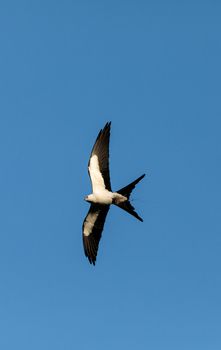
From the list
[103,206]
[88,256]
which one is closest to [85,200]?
[103,206]

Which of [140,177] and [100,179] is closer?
[140,177]

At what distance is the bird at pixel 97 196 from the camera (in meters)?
17.7

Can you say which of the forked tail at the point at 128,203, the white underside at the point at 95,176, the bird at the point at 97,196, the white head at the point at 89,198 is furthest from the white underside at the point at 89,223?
the forked tail at the point at 128,203

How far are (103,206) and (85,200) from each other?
665 mm

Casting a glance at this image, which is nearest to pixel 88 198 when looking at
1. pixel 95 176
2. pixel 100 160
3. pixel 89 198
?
pixel 89 198

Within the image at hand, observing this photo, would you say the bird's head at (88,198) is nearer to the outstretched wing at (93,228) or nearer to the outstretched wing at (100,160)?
the outstretched wing at (100,160)

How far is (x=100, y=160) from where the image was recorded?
18.1 meters

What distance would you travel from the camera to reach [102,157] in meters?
18.1

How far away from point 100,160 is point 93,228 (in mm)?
2469

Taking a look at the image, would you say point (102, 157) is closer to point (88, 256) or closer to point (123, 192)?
point (123, 192)

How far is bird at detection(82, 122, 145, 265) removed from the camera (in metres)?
17.7

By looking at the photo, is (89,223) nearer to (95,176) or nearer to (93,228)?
(93,228)

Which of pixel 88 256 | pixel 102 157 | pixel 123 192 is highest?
pixel 102 157

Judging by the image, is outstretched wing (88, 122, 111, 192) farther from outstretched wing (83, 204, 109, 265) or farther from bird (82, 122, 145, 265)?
outstretched wing (83, 204, 109, 265)
